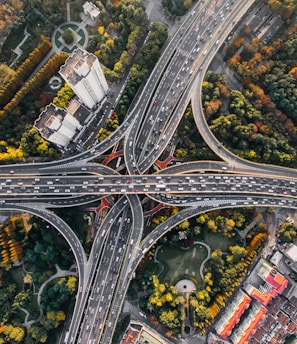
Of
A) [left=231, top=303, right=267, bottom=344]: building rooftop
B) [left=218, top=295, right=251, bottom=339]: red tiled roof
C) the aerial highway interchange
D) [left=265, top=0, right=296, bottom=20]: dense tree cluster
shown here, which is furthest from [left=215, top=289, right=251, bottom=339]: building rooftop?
[left=265, top=0, right=296, bottom=20]: dense tree cluster

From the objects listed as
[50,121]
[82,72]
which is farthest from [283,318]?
[82,72]

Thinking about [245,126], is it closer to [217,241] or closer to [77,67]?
[217,241]

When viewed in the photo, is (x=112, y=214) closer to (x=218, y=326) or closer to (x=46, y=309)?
(x=46, y=309)

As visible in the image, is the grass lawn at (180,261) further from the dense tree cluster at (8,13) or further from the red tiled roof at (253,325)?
the dense tree cluster at (8,13)

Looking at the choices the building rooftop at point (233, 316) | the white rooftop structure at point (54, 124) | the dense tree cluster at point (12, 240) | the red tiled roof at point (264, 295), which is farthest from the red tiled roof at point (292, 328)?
the white rooftop structure at point (54, 124)

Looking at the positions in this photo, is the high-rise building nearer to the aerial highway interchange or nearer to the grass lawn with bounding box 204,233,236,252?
the aerial highway interchange
